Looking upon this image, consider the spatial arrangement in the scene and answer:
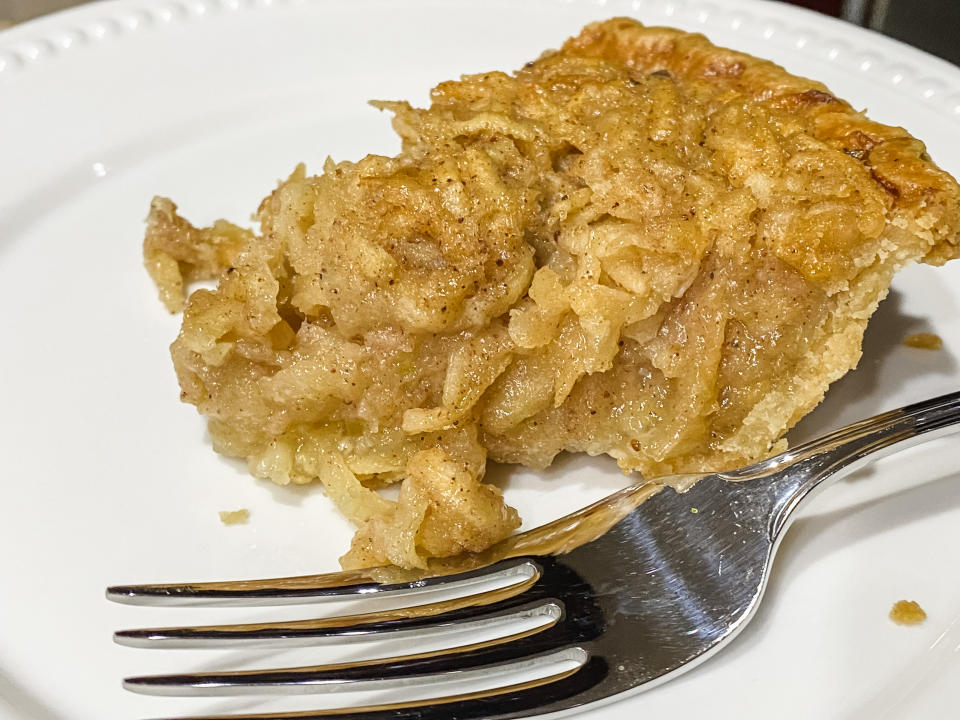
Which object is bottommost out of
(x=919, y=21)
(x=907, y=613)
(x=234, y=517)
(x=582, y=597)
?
(x=234, y=517)

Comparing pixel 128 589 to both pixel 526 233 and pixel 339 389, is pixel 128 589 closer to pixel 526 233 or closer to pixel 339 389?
pixel 339 389

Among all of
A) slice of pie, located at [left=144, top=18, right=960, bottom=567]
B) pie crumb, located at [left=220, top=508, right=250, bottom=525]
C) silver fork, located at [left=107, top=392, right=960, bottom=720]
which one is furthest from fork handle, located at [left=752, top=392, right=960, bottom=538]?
pie crumb, located at [left=220, top=508, right=250, bottom=525]

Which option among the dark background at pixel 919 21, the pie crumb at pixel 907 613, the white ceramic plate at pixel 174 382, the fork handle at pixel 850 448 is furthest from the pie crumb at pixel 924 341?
the dark background at pixel 919 21

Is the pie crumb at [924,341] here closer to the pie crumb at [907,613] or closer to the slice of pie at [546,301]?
the slice of pie at [546,301]

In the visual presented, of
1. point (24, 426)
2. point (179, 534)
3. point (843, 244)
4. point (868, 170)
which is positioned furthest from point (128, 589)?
point (868, 170)

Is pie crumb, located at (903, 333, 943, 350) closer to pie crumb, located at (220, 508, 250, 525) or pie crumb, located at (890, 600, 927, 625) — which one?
pie crumb, located at (890, 600, 927, 625)

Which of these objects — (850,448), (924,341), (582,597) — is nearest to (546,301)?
Answer: (582,597)

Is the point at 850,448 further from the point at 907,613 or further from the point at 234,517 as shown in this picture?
the point at 234,517
